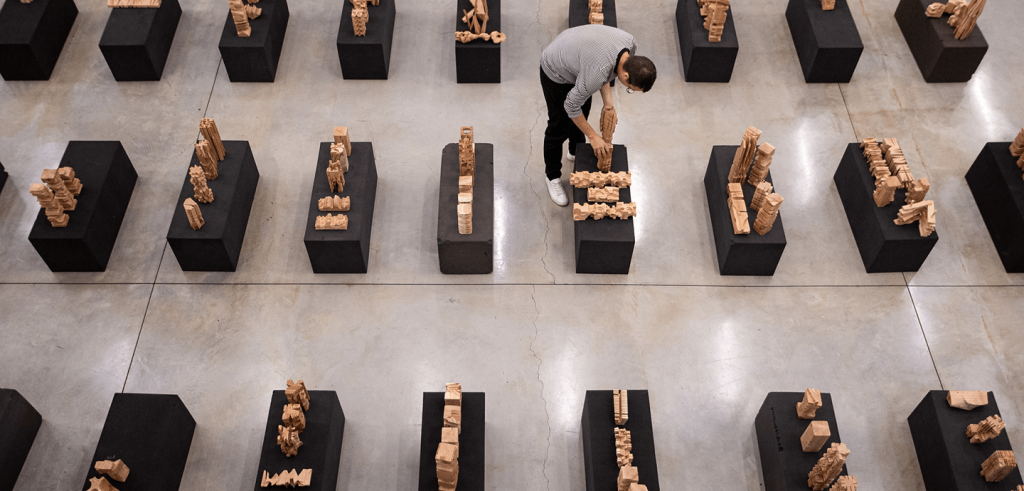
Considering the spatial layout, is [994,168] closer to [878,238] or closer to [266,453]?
[878,238]

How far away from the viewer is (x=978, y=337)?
6.70 m

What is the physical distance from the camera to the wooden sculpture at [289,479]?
552cm

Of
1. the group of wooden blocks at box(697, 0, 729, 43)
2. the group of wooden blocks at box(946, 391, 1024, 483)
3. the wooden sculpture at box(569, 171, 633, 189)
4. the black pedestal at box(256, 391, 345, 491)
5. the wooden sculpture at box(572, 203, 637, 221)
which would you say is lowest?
the black pedestal at box(256, 391, 345, 491)

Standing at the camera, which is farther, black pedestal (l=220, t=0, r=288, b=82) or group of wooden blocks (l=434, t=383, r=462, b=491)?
black pedestal (l=220, t=0, r=288, b=82)

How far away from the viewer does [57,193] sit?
22.2 ft

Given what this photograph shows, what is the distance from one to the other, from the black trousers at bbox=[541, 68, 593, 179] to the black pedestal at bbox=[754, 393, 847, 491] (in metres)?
2.73

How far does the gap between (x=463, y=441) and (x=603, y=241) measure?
2018 millimetres

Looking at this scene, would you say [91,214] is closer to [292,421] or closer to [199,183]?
[199,183]

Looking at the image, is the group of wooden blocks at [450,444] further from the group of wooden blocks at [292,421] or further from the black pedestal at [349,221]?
the black pedestal at [349,221]

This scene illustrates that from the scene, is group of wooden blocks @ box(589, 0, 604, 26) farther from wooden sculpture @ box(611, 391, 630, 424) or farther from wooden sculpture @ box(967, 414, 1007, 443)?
wooden sculpture @ box(967, 414, 1007, 443)

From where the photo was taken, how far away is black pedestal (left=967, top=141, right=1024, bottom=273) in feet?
23.0

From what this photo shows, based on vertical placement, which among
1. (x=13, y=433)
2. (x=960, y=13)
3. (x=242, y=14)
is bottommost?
(x=13, y=433)

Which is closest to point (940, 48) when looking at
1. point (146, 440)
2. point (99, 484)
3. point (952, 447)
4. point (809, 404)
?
point (952, 447)

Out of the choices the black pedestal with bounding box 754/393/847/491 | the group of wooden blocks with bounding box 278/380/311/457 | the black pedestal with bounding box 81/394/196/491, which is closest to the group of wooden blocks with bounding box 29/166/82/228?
the black pedestal with bounding box 81/394/196/491
